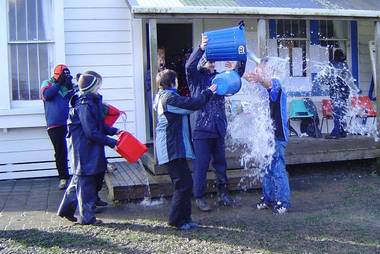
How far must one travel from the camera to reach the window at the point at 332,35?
11.4 metres

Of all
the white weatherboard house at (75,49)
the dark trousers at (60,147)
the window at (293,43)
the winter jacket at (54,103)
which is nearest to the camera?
the winter jacket at (54,103)

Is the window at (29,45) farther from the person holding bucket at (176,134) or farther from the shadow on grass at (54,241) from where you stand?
the person holding bucket at (176,134)

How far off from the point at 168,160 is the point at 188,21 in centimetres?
524

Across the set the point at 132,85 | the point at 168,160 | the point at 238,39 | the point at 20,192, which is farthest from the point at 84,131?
the point at 132,85

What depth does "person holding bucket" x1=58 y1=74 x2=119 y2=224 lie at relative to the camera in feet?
20.0

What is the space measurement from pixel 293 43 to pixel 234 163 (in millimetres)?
3826

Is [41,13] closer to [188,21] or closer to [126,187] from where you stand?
[188,21]

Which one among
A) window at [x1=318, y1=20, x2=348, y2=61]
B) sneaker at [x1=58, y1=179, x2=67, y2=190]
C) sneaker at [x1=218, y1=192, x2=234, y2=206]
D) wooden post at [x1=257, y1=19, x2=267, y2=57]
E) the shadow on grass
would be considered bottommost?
the shadow on grass

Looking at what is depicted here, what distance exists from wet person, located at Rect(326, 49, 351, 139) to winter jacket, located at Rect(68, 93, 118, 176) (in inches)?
205

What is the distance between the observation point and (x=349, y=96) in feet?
34.3

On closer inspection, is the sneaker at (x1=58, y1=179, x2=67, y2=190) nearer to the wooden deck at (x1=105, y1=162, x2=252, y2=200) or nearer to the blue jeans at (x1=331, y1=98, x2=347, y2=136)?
the wooden deck at (x1=105, y1=162, x2=252, y2=200)

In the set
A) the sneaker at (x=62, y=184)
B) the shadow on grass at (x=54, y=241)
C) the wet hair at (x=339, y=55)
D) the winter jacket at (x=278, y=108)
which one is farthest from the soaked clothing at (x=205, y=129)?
the wet hair at (x=339, y=55)

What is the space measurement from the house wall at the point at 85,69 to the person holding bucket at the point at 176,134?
11.8ft

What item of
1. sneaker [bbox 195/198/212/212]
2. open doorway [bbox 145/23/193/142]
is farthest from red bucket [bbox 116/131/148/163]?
open doorway [bbox 145/23/193/142]
